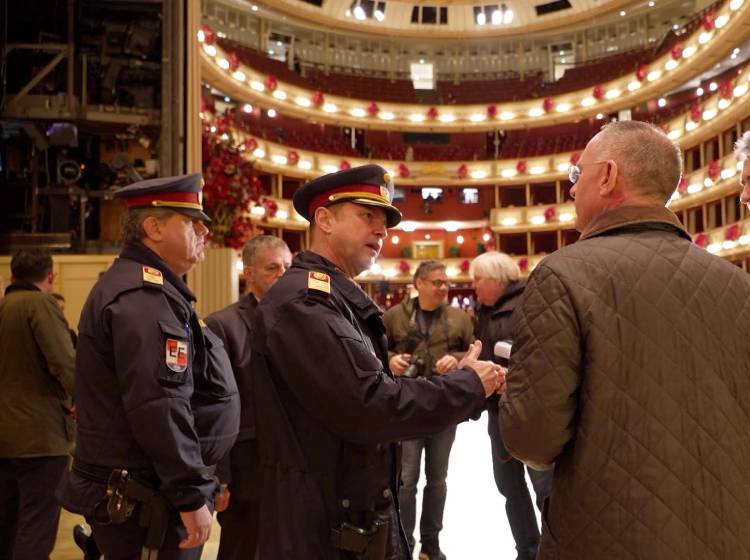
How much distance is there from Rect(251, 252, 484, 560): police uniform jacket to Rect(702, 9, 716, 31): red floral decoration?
69.2ft

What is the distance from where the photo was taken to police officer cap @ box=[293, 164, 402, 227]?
195cm

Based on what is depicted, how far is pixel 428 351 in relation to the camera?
4105mm

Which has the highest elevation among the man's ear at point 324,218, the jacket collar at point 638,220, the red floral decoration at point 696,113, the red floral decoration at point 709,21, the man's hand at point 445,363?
the red floral decoration at point 709,21

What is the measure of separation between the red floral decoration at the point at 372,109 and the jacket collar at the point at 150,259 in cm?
2503

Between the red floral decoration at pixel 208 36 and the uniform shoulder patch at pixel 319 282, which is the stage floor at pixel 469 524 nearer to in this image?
the uniform shoulder patch at pixel 319 282

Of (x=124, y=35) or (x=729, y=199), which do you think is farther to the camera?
(x=729, y=199)

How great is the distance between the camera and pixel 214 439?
2432mm

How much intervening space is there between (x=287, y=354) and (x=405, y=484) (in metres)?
2.40

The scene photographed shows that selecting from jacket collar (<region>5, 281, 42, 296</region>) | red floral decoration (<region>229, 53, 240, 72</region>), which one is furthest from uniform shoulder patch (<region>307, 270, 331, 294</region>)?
red floral decoration (<region>229, 53, 240, 72</region>)

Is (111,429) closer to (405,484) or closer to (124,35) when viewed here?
(405,484)

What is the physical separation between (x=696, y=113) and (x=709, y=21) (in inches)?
102

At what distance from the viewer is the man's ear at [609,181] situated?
5.16ft

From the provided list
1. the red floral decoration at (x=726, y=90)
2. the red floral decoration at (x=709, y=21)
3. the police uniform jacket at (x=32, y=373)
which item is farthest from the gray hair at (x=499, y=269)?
the red floral decoration at (x=709, y=21)

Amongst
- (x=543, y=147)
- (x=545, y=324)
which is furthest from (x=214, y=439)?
(x=543, y=147)
